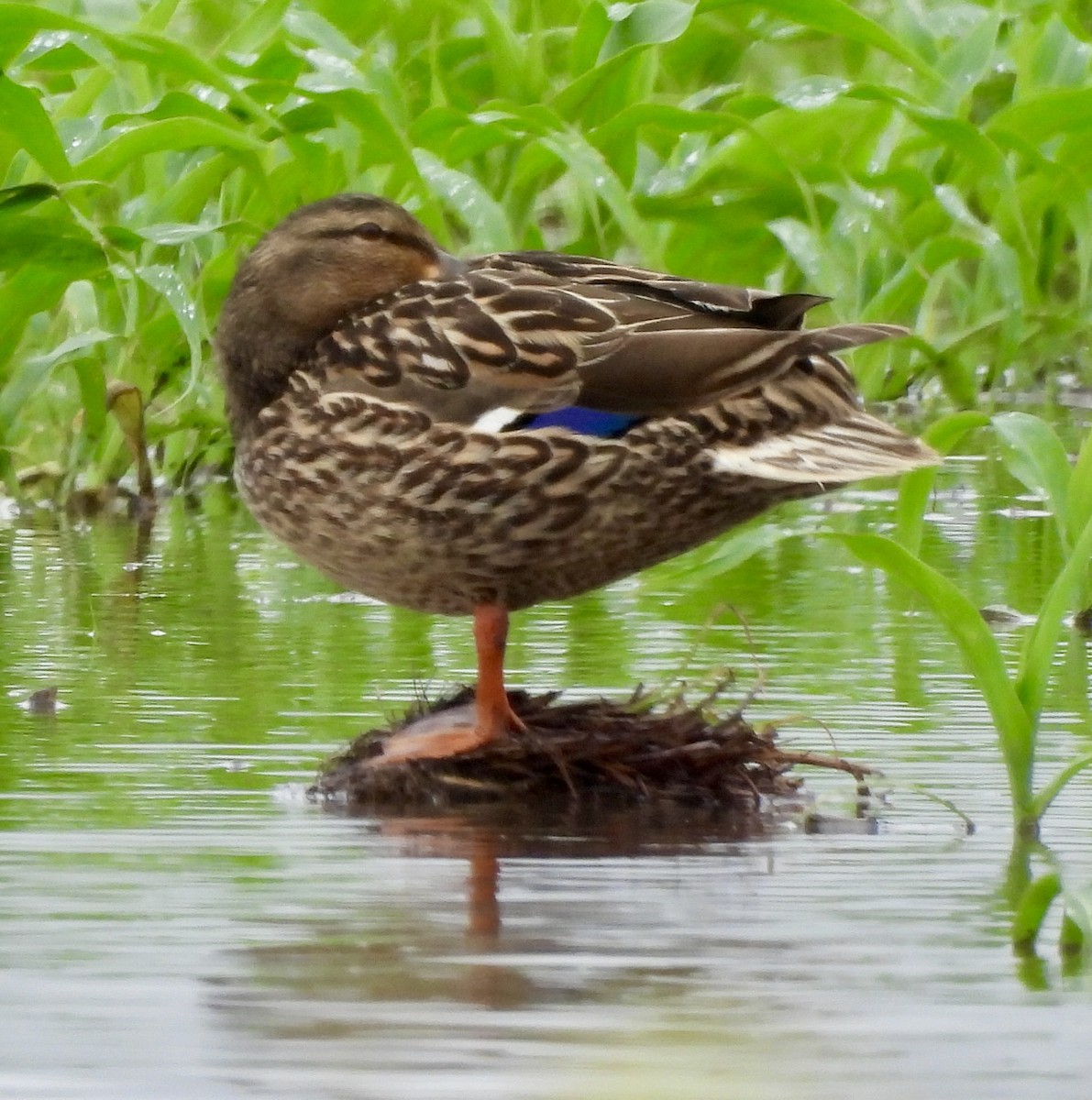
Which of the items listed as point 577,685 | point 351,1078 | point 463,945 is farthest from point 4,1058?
point 577,685

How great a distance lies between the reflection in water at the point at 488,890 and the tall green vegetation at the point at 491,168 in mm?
1502

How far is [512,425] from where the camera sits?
4895 millimetres

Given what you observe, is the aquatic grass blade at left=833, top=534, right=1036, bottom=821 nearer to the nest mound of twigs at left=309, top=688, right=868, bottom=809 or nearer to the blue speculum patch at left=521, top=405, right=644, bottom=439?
the nest mound of twigs at left=309, top=688, right=868, bottom=809

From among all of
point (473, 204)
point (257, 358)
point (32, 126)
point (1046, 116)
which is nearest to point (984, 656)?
point (257, 358)

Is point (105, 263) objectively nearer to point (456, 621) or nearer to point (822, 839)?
point (456, 621)

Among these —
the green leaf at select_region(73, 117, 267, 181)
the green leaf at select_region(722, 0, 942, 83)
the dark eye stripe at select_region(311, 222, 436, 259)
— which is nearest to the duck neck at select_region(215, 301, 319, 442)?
the dark eye stripe at select_region(311, 222, 436, 259)

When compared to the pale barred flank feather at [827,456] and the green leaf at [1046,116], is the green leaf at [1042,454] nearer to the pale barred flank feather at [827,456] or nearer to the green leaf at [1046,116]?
the pale barred flank feather at [827,456]

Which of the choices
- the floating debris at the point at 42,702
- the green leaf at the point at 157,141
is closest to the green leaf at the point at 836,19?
the green leaf at the point at 157,141

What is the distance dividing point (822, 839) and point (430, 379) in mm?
1317

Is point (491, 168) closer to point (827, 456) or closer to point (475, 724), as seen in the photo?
point (827, 456)

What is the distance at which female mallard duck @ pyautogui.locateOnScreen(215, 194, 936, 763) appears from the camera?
190 inches

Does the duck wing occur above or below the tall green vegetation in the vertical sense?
below

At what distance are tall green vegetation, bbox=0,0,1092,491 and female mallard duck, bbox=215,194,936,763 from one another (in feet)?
5.31

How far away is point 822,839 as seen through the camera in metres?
4.14
